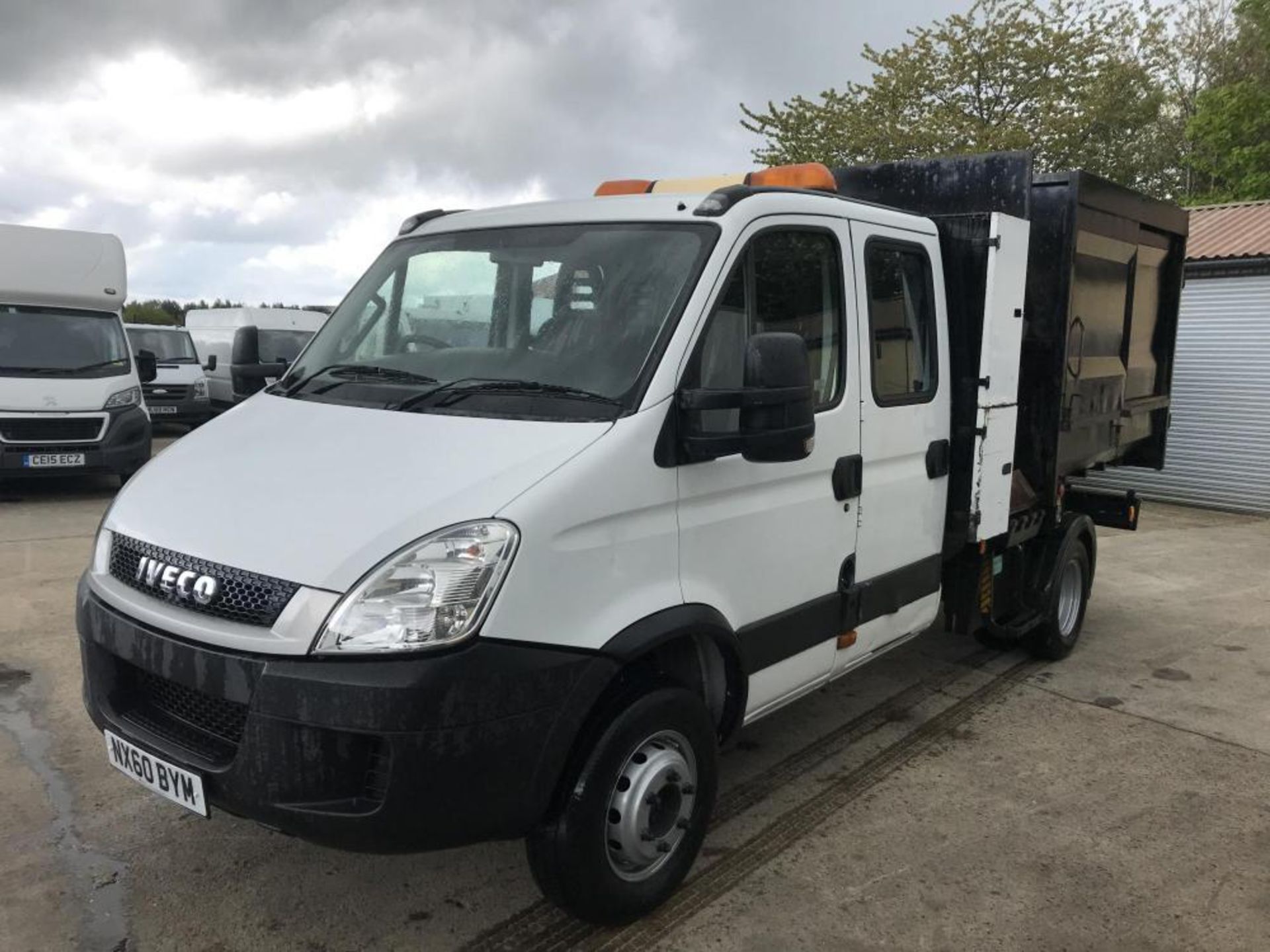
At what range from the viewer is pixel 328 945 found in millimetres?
2898

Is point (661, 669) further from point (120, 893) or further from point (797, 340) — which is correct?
point (120, 893)

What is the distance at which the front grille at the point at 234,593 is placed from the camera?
95.5 inches

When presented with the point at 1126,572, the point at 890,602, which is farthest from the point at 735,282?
the point at 1126,572

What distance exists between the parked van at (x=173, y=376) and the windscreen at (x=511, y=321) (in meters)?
13.6

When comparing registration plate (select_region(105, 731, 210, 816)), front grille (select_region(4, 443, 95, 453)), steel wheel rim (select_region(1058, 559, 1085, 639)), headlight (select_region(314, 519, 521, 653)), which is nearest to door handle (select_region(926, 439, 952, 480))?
steel wheel rim (select_region(1058, 559, 1085, 639))

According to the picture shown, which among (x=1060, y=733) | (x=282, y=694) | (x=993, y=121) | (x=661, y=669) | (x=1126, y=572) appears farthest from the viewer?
(x=993, y=121)

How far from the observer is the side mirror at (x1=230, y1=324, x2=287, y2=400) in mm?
4176

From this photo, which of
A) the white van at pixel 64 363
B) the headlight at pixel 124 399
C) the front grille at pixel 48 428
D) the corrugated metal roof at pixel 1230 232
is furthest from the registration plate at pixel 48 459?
the corrugated metal roof at pixel 1230 232

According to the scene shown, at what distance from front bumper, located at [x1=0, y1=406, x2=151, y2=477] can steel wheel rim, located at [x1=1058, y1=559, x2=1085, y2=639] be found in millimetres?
8952

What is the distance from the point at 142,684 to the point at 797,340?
83.9 inches

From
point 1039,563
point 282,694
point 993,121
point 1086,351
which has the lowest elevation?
point 1039,563

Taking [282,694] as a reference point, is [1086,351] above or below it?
above

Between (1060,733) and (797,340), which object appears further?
(1060,733)

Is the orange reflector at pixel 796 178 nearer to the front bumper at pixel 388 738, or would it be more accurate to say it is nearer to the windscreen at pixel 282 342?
the front bumper at pixel 388 738
